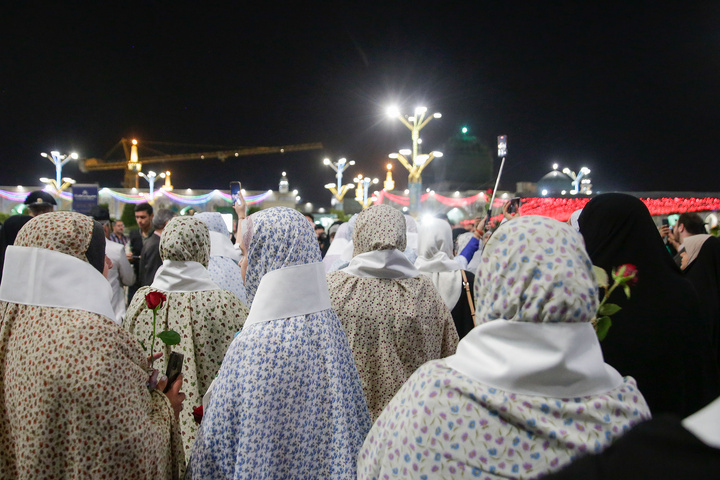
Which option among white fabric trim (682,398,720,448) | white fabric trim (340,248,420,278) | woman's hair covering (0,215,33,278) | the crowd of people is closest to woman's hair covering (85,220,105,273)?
the crowd of people

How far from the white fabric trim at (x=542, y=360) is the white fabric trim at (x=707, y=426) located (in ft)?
2.38

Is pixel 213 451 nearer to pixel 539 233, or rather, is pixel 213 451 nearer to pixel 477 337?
pixel 477 337

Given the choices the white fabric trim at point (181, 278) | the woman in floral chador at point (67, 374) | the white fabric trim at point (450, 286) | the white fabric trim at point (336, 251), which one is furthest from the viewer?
the white fabric trim at point (336, 251)

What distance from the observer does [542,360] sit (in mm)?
1448

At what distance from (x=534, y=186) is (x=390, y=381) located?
170ft

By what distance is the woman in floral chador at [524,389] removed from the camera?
4.74 ft

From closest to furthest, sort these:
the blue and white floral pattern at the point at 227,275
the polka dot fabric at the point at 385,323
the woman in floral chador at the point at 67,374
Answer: the woman in floral chador at the point at 67,374 → the polka dot fabric at the point at 385,323 → the blue and white floral pattern at the point at 227,275

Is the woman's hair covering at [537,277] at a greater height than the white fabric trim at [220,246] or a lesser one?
greater

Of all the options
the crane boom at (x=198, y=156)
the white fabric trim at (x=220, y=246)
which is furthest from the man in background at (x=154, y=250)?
the crane boom at (x=198, y=156)

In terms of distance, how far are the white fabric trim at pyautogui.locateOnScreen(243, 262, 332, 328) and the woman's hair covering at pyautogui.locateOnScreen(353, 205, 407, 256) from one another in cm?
135

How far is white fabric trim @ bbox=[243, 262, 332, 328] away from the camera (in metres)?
2.36

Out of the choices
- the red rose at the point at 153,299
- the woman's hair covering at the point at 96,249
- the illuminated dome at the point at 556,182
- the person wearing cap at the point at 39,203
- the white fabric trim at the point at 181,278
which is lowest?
the illuminated dome at the point at 556,182

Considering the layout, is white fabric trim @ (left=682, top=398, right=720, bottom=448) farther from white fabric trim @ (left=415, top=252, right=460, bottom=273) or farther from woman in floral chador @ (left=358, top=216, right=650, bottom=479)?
white fabric trim @ (left=415, top=252, right=460, bottom=273)

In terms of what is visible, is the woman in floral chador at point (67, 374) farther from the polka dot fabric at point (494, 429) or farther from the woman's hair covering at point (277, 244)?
the polka dot fabric at point (494, 429)
